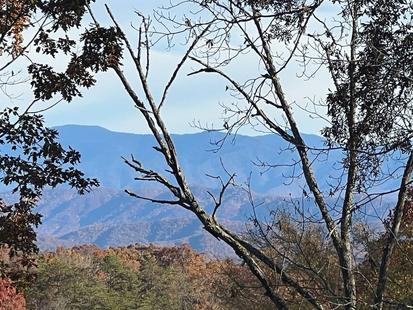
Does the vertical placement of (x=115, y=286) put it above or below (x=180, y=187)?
below

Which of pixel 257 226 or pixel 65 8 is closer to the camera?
pixel 257 226

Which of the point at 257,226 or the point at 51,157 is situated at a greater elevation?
the point at 51,157

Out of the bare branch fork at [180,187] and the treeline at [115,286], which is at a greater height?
the bare branch fork at [180,187]

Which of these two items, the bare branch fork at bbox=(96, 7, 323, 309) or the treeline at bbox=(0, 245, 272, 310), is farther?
the treeline at bbox=(0, 245, 272, 310)

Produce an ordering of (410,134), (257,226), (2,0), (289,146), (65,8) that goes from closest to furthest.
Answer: (410,134) → (257,226) → (289,146) → (65,8) → (2,0)

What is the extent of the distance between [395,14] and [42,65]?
3073mm

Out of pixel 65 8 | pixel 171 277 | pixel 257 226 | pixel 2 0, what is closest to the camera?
pixel 257 226

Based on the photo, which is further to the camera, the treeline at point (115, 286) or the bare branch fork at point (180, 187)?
the treeline at point (115, 286)

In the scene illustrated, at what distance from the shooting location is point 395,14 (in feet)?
14.7

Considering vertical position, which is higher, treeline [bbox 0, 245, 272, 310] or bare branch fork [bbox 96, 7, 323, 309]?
bare branch fork [bbox 96, 7, 323, 309]

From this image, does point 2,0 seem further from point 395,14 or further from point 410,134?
point 410,134

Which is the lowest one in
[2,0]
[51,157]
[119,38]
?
[51,157]

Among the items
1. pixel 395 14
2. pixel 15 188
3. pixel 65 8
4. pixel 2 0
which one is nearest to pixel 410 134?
pixel 395 14

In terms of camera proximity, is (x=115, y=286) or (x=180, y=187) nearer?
(x=180, y=187)
